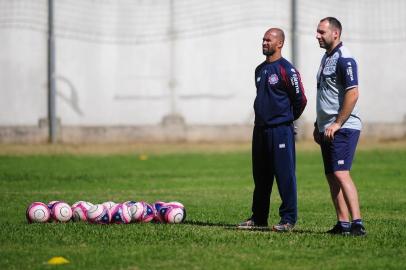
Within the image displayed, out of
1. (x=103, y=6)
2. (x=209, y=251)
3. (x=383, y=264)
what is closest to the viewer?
(x=383, y=264)

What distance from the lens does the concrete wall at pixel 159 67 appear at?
86.5 ft

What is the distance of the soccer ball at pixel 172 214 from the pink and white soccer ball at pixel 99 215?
64 centimetres

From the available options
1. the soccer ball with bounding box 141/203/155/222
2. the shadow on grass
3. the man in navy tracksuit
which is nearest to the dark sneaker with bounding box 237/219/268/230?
the shadow on grass

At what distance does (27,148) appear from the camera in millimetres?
25125

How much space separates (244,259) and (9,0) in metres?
19.1

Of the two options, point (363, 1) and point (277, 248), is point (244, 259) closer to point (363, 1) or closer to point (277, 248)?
point (277, 248)

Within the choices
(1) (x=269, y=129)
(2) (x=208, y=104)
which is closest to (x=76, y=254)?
(1) (x=269, y=129)

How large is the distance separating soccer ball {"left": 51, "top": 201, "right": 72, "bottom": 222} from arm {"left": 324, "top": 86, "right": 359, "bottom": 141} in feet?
10.8

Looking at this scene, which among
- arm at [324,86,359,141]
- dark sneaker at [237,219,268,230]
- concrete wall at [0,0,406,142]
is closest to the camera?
arm at [324,86,359,141]

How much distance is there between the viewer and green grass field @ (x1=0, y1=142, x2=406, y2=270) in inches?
343

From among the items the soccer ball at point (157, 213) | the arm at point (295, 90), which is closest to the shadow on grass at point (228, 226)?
the soccer ball at point (157, 213)

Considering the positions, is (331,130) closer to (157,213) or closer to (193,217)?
(157,213)

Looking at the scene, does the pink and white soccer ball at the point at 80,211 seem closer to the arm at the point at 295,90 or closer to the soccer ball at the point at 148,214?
the soccer ball at the point at 148,214

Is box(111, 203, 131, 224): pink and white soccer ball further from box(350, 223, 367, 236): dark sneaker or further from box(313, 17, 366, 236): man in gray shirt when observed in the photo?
box(350, 223, 367, 236): dark sneaker
